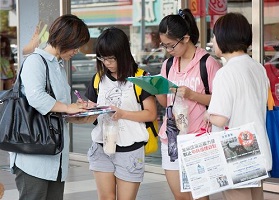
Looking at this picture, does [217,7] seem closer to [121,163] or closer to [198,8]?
[198,8]

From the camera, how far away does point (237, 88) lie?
12.1 feet

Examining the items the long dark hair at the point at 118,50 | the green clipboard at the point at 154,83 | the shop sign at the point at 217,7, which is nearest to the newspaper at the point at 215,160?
the green clipboard at the point at 154,83

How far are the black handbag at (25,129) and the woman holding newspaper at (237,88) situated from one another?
2.99 ft

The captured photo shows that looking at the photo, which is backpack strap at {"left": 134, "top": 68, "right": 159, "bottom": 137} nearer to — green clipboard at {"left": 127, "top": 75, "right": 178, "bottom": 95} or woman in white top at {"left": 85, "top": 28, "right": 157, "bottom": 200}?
woman in white top at {"left": 85, "top": 28, "right": 157, "bottom": 200}

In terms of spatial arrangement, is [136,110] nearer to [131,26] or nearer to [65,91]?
[65,91]

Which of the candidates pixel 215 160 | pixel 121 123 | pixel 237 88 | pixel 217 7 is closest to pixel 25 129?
pixel 121 123

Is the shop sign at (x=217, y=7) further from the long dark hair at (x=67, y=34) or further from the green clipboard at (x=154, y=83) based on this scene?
the long dark hair at (x=67, y=34)

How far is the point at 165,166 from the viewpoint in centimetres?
449

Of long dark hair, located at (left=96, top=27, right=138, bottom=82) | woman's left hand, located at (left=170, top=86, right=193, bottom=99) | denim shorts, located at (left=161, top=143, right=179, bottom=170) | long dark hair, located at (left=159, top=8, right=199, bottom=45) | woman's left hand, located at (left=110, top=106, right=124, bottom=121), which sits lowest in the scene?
denim shorts, located at (left=161, top=143, right=179, bottom=170)

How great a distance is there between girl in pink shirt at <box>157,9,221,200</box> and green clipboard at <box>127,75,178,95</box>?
238mm

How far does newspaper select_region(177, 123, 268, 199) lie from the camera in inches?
141

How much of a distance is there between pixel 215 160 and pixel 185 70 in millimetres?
1023

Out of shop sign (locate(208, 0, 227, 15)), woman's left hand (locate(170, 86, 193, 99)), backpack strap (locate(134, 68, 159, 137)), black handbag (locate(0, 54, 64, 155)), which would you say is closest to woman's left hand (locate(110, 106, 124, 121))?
backpack strap (locate(134, 68, 159, 137))

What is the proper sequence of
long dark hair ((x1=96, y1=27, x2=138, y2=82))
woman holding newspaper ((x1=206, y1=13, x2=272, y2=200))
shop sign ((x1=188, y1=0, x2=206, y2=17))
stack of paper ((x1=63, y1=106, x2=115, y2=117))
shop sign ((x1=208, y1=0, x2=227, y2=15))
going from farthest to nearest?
shop sign ((x1=188, y1=0, x2=206, y2=17))
shop sign ((x1=208, y1=0, x2=227, y2=15))
long dark hair ((x1=96, y1=27, x2=138, y2=82))
stack of paper ((x1=63, y1=106, x2=115, y2=117))
woman holding newspaper ((x1=206, y1=13, x2=272, y2=200))
